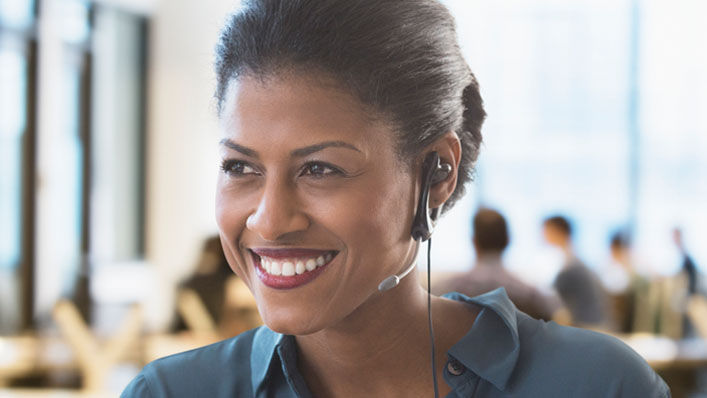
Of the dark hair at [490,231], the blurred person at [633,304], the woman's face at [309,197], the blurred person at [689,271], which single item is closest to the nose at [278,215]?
the woman's face at [309,197]

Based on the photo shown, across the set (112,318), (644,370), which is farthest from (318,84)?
(112,318)

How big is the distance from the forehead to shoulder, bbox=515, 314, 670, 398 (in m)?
0.35

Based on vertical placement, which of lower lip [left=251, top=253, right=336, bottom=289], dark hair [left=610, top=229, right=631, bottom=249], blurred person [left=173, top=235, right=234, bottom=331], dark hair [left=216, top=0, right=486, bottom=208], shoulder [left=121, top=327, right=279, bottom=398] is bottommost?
blurred person [left=173, top=235, right=234, bottom=331]

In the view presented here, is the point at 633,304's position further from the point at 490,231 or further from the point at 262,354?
the point at 262,354

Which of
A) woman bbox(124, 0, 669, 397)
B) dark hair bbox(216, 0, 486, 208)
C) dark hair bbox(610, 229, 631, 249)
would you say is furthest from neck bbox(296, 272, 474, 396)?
dark hair bbox(610, 229, 631, 249)

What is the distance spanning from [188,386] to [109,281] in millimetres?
6011

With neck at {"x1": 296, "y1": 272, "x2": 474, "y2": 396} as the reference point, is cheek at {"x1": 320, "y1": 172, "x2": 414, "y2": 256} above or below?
above

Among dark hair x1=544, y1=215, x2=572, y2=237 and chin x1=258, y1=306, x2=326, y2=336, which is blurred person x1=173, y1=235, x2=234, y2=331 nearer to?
dark hair x1=544, y1=215, x2=572, y2=237

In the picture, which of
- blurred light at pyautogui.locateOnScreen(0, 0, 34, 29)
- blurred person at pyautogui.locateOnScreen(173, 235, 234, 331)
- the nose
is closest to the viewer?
the nose

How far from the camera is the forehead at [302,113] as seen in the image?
0.96m

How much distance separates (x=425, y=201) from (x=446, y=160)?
8cm

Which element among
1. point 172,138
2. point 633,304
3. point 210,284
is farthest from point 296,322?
point 172,138

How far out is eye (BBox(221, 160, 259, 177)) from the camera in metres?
1.02

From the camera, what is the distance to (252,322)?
486cm
